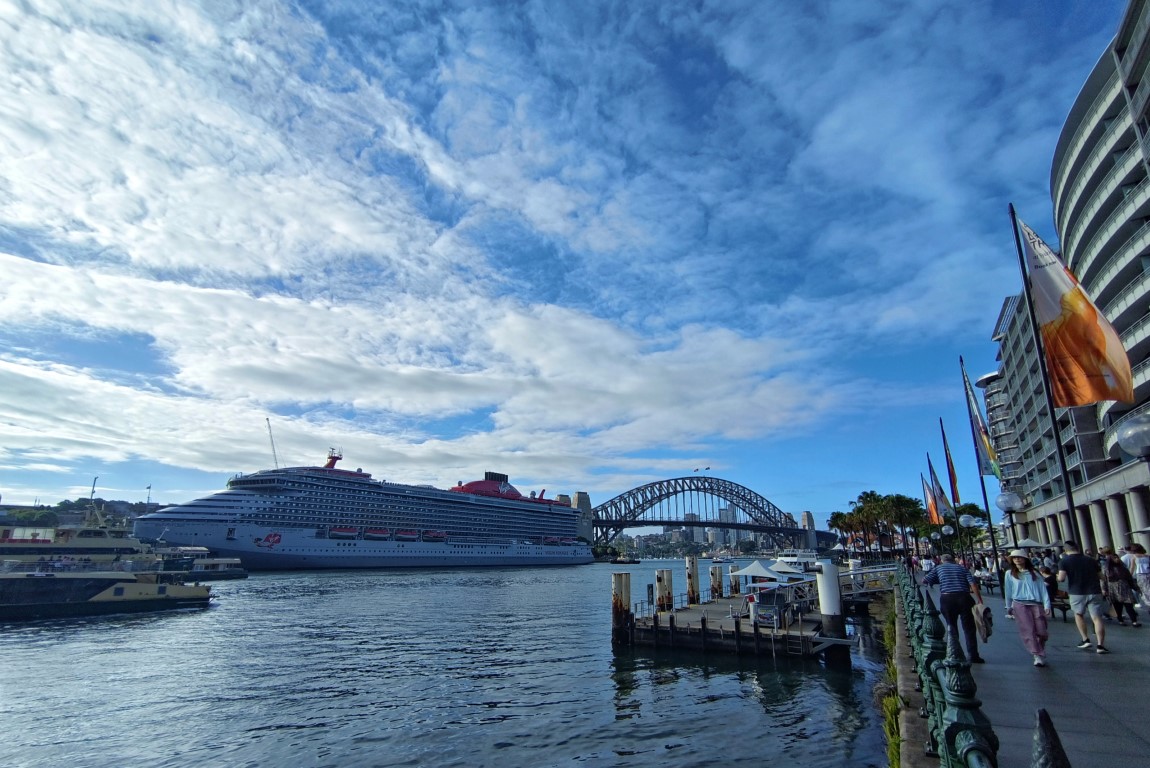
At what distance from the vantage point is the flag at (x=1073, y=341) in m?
11.6

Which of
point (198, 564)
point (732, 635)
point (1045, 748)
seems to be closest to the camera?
point (1045, 748)

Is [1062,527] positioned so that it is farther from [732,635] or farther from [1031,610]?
[1031,610]

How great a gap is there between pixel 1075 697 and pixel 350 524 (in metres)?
109

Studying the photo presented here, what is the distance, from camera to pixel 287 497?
9819 cm

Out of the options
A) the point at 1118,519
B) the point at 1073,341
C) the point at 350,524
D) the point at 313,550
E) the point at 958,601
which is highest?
the point at 350,524

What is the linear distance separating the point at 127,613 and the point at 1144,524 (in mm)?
71103

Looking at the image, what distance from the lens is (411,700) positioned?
21672 millimetres

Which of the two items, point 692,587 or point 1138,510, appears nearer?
point 1138,510

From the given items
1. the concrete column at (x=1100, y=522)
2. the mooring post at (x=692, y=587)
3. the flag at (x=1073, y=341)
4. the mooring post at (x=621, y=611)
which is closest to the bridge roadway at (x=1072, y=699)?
the flag at (x=1073, y=341)

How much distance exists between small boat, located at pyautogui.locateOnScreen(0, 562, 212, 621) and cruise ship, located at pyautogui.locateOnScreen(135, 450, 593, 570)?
45.9 m

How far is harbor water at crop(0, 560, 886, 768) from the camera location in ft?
54.4

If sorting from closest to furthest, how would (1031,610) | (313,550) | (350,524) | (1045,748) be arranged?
1. (1045,748)
2. (1031,610)
3. (313,550)
4. (350,524)

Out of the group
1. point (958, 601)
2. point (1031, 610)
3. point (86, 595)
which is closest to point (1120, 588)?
point (1031, 610)

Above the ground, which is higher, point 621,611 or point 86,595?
point 621,611
